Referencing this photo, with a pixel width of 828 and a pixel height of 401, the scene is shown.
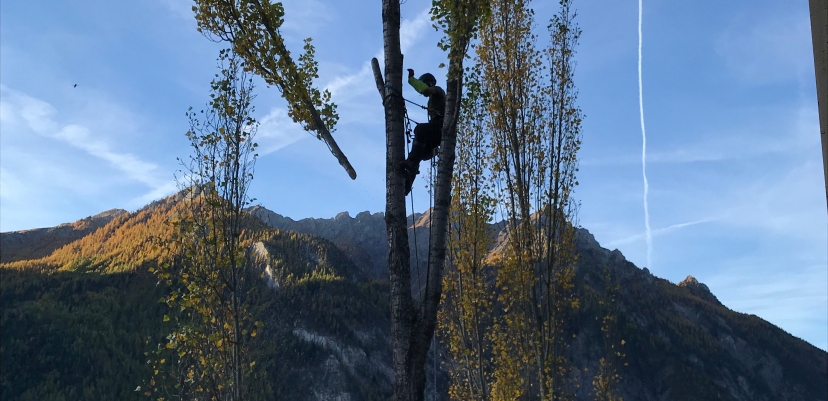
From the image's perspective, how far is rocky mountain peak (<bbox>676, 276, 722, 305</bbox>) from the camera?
149175mm

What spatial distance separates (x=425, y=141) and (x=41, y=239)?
13410 centimetres

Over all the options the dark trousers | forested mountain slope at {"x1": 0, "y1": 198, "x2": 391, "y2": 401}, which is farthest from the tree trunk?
forested mountain slope at {"x1": 0, "y1": 198, "x2": 391, "y2": 401}

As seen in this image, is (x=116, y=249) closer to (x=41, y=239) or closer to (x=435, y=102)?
(x=41, y=239)

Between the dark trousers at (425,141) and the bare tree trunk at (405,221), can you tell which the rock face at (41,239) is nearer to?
the dark trousers at (425,141)

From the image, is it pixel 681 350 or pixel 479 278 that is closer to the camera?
pixel 479 278

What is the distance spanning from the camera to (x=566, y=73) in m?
12.8

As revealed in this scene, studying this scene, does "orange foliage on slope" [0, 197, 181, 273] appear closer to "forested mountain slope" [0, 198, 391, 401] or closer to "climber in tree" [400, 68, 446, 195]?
"forested mountain slope" [0, 198, 391, 401]

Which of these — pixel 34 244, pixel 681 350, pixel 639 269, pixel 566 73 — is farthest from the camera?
pixel 639 269

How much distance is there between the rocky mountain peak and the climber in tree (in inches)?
6301

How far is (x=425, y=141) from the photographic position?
5656 millimetres

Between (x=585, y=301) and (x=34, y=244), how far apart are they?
104899 millimetres

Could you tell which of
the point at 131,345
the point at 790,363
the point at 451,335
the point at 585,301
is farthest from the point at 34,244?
the point at 790,363

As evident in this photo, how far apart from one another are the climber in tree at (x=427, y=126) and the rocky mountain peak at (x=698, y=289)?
160042mm

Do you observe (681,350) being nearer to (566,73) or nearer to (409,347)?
(566,73)
